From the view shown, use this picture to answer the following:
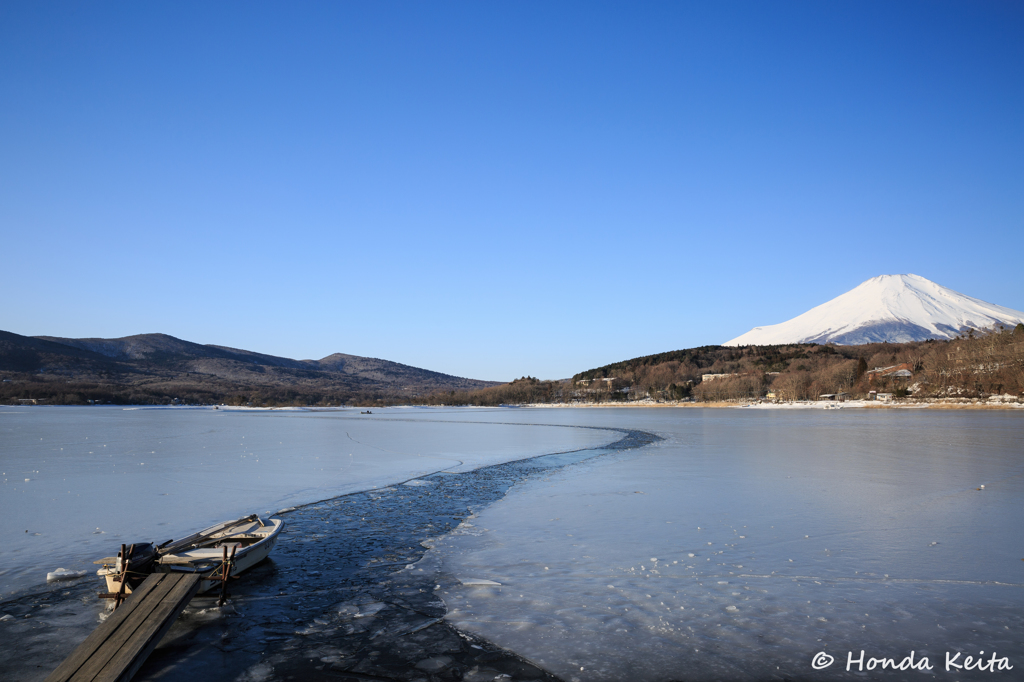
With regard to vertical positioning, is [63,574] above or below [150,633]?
below

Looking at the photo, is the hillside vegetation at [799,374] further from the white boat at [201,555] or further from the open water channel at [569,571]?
the white boat at [201,555]

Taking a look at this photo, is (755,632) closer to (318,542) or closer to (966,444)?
(318,542)

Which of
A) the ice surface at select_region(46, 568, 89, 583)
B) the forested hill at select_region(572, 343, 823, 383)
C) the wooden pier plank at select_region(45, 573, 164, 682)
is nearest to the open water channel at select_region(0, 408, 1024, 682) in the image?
the ice surface at select_region(46, 568, 89, 583)

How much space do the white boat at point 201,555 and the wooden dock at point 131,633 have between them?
0.89ft

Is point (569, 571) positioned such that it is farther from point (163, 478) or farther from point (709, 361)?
point (709, 361)

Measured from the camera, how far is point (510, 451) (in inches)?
910

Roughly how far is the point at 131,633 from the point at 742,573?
6.07 meters

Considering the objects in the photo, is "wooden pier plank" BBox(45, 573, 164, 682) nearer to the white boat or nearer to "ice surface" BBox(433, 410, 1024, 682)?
the white boat

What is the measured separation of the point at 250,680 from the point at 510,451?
18814 mm

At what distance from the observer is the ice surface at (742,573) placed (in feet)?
15.9

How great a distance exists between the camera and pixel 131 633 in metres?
4.84

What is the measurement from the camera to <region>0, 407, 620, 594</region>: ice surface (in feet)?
28.7

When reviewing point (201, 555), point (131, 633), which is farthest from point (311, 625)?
point (201, 555)

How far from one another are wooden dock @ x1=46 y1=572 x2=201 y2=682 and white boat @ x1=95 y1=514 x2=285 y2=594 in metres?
0.27
